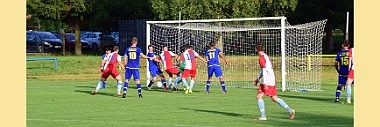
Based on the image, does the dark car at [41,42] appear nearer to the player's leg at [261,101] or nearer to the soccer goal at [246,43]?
the soccer goal at [246,43]

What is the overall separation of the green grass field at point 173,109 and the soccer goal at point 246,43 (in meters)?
2.42

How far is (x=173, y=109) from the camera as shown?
17672mm

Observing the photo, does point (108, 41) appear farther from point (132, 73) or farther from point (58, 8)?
point (132, 73)

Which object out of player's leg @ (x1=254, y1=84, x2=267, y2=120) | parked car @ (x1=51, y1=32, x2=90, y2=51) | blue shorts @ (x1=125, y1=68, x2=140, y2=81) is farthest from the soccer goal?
parked car @ (x1=51, y1=32, x2=90, y2=51)

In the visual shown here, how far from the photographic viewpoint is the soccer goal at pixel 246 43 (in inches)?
1072

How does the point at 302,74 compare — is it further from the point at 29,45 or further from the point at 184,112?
the point at 29,45

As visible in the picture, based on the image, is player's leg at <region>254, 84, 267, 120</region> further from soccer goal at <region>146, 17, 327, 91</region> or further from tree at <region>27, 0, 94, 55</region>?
tree at <region>27, 0, 94, 55</region>

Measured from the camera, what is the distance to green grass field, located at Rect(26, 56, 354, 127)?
48.9ft

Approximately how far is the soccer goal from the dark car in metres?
20.2

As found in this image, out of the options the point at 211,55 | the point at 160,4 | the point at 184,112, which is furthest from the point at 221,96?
the point at 160,4

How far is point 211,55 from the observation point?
23.2 metres

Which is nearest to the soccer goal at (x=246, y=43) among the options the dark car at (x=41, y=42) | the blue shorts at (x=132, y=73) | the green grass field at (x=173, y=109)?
the green grass field at (x=173, y=109)

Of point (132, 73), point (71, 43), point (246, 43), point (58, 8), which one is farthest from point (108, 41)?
point (132, 73)

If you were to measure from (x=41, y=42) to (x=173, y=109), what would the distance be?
3604cm
